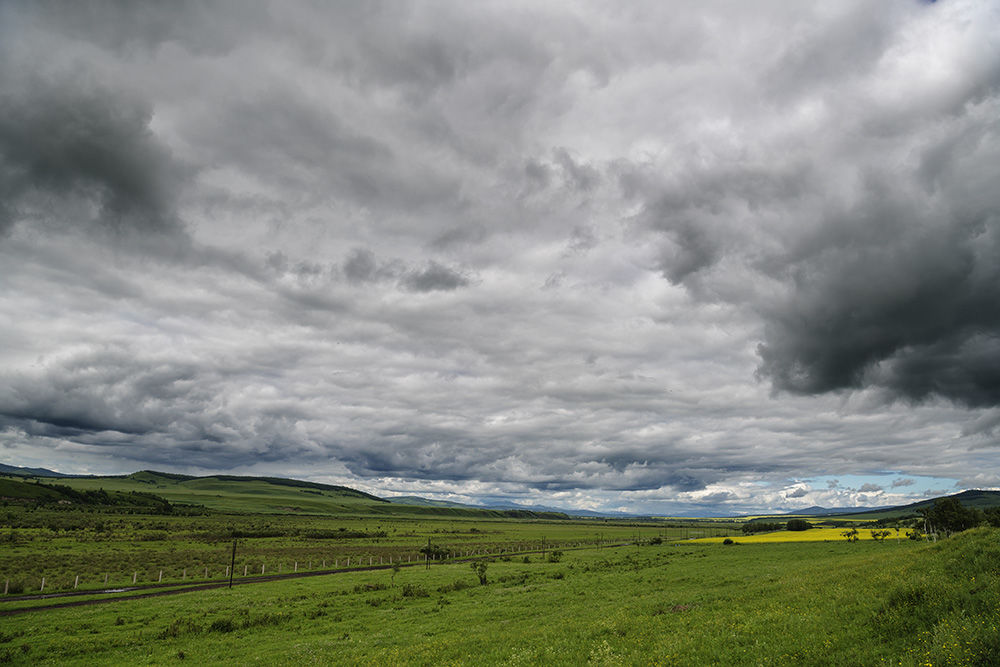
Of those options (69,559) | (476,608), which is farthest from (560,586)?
(69,559)

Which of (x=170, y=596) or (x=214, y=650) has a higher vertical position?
(x=214, y=650)

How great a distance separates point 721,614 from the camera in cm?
2572

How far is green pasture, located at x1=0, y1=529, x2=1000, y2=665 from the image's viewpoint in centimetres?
1722

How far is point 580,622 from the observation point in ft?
97.6

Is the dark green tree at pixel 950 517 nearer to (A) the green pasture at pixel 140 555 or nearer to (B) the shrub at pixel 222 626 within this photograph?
(A) the green pasture at pixel 140 555

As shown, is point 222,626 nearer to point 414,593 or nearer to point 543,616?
point 414,593

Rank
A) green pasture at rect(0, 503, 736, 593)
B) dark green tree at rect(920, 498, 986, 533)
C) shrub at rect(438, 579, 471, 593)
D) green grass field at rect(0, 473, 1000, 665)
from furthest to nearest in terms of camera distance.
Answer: dark green tree at rect(920, 498, 986, 533)
green pasture at rect(0, 503, 736, 593)
shrub at rect(438, 579, 471, 593)
green grass field at rect(0, 473, 1000, 665)

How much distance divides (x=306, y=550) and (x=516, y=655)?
382 ft

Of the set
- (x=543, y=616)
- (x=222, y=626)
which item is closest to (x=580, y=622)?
(x=543, y=616)

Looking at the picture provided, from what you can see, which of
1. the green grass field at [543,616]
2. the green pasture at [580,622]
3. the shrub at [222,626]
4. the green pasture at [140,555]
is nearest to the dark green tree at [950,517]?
the green grass field at [543,616]

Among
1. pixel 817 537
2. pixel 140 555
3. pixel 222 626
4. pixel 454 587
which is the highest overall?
pixel 222 626

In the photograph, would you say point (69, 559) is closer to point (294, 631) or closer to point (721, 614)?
point (294, 631)

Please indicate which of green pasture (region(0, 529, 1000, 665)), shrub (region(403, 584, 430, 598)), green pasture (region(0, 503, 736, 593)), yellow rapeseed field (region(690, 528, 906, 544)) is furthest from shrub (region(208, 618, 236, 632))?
yellow rapeseed field (region(690, 528, 906, 544))

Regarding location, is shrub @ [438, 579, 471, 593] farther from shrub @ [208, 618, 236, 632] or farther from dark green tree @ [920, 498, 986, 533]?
dark green tree @ [920, 498, 986, 533]
